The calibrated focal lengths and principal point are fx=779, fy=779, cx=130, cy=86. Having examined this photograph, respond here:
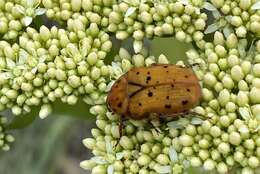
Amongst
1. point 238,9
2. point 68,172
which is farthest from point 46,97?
point 68,172

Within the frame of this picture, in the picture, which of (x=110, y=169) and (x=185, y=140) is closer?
(x=185, y=140)

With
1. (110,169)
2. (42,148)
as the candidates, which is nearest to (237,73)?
(110,169)

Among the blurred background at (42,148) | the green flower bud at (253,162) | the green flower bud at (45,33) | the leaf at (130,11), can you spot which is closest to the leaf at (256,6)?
the leaf at (130,11)

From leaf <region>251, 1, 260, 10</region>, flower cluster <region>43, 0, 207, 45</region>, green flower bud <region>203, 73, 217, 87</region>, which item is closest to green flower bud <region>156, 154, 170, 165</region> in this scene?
green flower bud <region>203, 73, 217, 87</region>

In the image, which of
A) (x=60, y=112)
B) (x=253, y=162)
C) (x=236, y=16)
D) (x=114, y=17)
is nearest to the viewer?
(x=253, y=162)

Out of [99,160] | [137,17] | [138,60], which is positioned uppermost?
[137,17]

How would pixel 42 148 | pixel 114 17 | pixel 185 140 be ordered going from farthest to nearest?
1. pixel 42 148
2. pixel 114 17
3. pixel 185 140

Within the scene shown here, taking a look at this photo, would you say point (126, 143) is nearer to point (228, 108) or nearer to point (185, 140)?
point (185, 140)

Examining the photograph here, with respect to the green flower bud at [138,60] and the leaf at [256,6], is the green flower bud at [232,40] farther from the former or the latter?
the green flower bud at [138,60]
